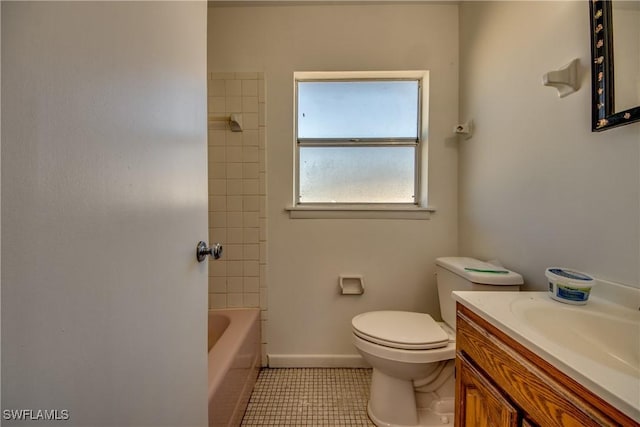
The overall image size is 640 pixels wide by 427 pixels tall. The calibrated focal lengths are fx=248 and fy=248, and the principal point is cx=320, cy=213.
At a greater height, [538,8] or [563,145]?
[538,8]

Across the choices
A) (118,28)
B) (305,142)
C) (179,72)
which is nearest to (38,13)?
(118,28)

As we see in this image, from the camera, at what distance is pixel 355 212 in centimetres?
162

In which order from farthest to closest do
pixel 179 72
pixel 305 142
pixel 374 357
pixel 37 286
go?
1. pixel 305 142
2. pixel 374 357
3. pixel 179 72
4. pixel 37 286

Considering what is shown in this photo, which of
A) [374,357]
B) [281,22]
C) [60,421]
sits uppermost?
[281,22]

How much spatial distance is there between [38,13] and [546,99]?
1397 millimetres

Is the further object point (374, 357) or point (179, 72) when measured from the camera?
point (374, 357)

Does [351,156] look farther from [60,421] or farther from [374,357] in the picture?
[60,421]

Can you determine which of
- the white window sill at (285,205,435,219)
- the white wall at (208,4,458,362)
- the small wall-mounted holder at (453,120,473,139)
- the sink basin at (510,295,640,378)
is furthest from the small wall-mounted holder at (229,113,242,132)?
the sink basin at (510,295,640,378)

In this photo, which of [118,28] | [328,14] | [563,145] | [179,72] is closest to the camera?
[118,28]

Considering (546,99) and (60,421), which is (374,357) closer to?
(60,421)

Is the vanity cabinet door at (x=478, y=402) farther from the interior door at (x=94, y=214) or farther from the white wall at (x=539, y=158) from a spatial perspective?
the interior door at (x=94, y=214)

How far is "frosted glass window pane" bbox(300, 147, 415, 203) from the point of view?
174 centimetres

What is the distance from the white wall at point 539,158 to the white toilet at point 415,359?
21 centimetres

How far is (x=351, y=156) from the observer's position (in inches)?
69.0
